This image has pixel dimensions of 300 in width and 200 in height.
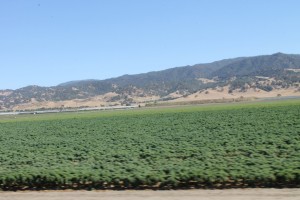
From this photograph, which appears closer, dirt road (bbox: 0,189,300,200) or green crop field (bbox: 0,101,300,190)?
dirt road (bbox: 0,189,300,200)

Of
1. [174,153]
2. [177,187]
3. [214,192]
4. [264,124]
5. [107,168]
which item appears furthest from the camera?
[264,124]

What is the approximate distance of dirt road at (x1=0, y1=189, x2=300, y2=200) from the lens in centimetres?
1770

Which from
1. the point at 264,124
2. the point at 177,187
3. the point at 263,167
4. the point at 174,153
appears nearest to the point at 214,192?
the point at 177,187

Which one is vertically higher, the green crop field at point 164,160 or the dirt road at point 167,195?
the green crop field at point 164,160

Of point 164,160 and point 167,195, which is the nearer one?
point 167,195

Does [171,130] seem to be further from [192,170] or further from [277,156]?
[192,170]

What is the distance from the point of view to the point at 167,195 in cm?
1906

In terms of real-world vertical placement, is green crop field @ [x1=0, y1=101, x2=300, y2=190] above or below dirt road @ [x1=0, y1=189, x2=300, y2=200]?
above

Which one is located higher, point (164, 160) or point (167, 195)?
point (164, 160)

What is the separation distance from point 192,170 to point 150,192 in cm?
249

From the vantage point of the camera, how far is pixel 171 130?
41.9m

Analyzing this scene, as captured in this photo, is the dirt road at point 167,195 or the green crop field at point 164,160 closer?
the dirt road at point 167,195

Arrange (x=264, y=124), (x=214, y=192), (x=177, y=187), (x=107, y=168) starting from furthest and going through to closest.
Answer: (x=264, y=124) → (x=107, y=168) → (x=177, y=187) → (x=214, y=192)

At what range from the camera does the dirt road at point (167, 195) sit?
1770cm
